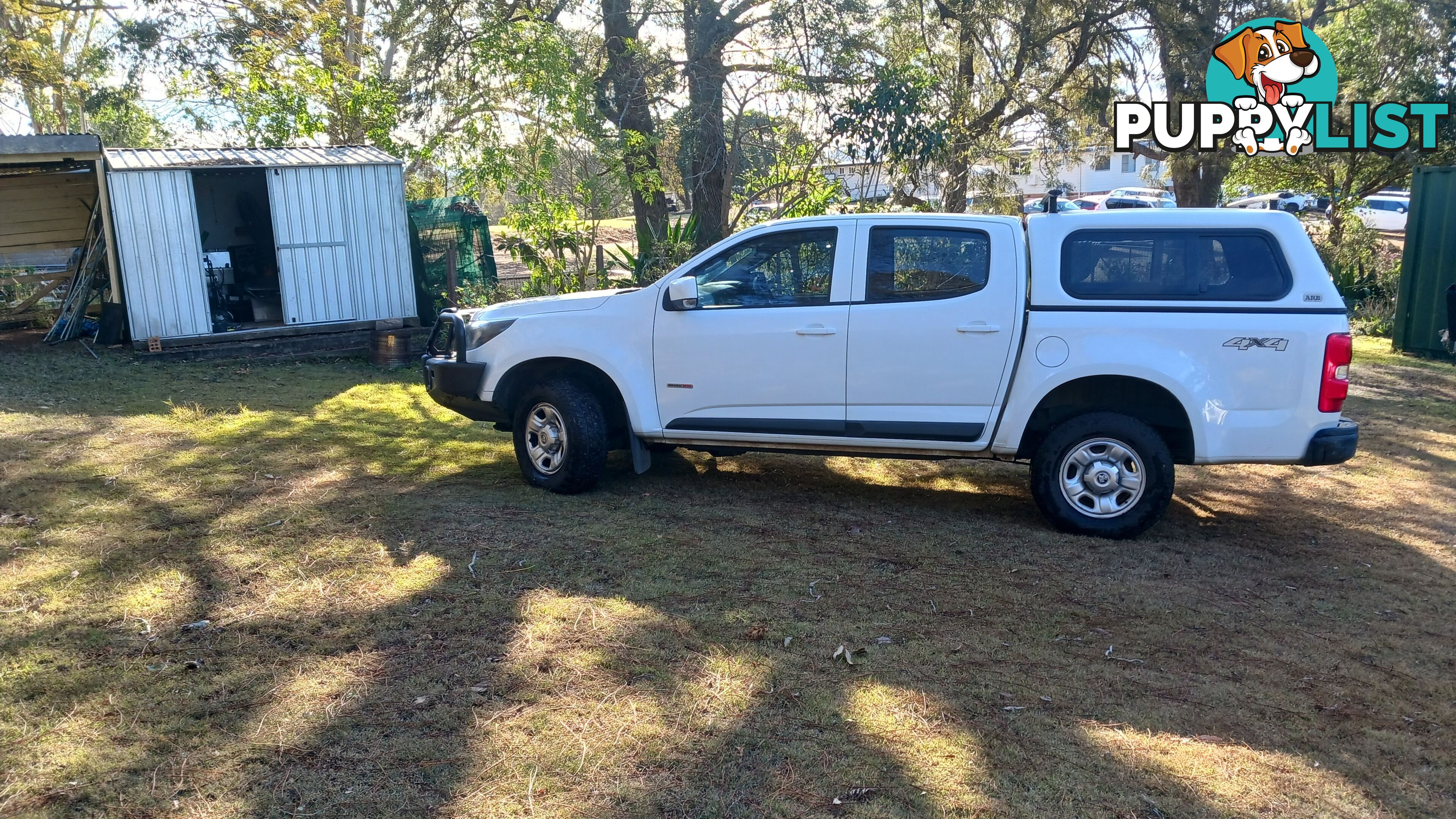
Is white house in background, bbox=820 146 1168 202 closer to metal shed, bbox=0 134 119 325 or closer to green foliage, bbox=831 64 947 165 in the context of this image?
green foliage, bbox=831 64 947 165

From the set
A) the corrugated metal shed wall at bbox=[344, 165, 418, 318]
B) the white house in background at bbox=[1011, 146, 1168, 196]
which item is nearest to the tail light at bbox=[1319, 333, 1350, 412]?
the corrugated metal shed wall at bbox=[344, 165, 418, 318]

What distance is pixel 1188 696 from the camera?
4.16 metres

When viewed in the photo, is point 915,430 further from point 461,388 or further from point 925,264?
point 461,388

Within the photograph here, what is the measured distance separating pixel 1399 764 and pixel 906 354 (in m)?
3.23

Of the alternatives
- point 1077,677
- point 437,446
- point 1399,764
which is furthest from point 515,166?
point 1399,764

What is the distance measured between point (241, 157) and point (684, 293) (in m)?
8.55

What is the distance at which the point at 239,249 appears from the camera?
1458 cm

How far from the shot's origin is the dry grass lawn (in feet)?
11.4

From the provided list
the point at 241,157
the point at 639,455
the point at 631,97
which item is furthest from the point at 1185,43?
the point at 241,157

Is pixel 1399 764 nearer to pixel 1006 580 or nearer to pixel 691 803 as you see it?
pixel 1006 580

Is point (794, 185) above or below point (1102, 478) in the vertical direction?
above

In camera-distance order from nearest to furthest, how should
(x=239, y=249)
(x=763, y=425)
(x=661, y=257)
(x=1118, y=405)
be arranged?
1. (x=1118, y=405)
2. (x=763, y=425)
3. (x=661, y=257)
4. (x=239, y=249)

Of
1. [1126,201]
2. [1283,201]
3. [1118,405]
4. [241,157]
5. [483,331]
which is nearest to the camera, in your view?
[1118,405]

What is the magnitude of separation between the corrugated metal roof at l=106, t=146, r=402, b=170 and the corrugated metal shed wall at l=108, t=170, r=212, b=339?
158 mm
